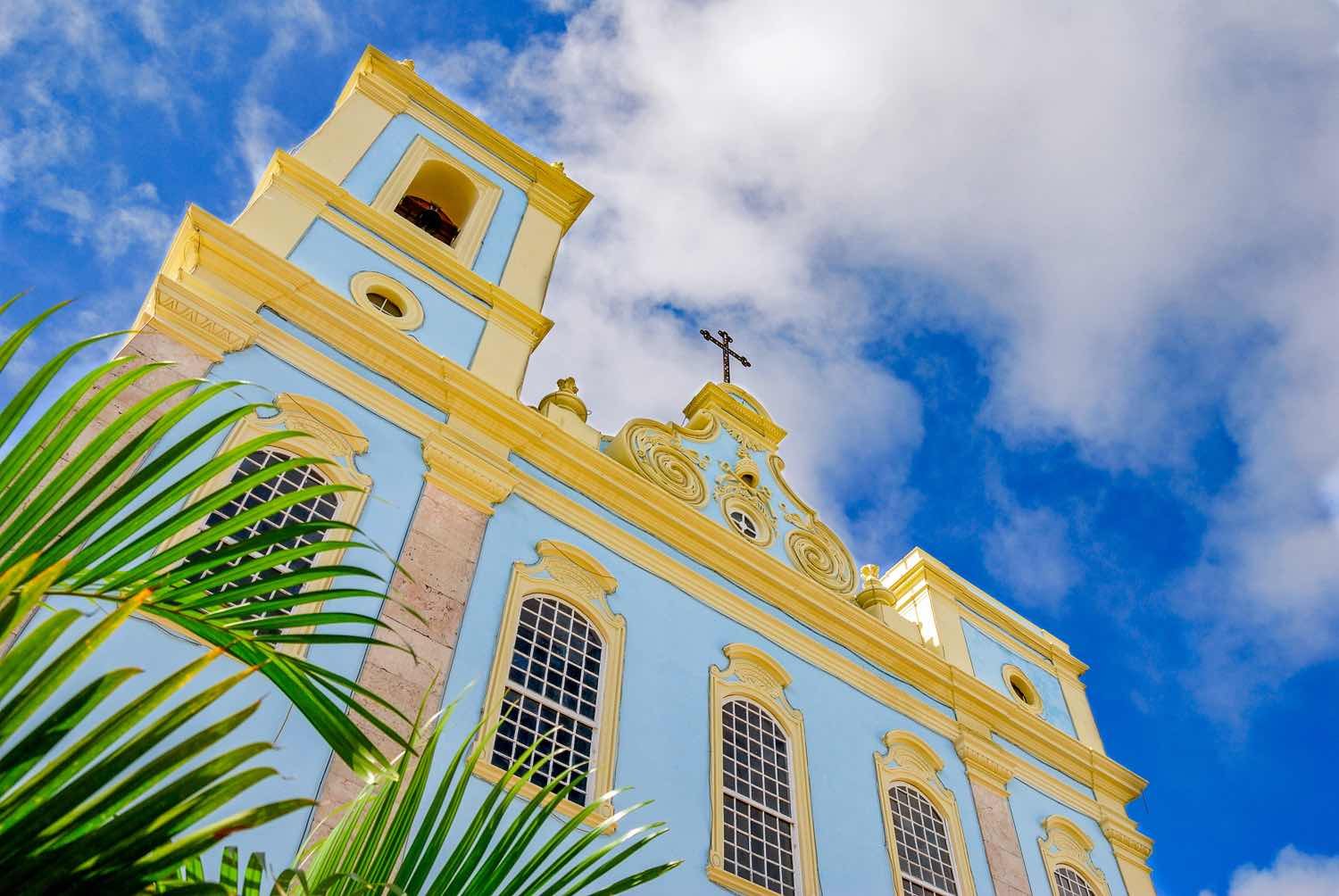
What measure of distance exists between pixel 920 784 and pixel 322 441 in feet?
21.3

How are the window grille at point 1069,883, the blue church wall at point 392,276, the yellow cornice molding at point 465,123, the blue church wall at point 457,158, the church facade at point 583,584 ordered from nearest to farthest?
1. the church facade at point 583,584
2. the blue church wall at point 392,276
3. the window grille at point 1069,883
4. the blue church wall at point 457,158
5. the yellow cornice molding at point 465,123

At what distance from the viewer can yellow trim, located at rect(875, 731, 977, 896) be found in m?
10.3

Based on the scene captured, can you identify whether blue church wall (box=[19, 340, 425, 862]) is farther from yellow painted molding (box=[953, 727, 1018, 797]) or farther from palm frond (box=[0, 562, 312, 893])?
yellow painted molding (box=[953, 727, 1018, 797])

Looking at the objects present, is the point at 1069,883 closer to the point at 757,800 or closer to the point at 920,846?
the point at 920,846

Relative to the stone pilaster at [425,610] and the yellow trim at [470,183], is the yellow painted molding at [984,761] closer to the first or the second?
the stone pilaster at [425,610]

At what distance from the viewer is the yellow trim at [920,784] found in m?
10.3

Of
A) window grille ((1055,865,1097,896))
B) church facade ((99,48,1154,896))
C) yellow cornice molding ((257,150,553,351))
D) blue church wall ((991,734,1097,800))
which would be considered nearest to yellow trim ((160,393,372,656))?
church facade ((99,48,1154,896))

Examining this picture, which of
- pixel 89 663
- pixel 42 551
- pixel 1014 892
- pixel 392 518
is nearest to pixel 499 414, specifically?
pixel 392 518

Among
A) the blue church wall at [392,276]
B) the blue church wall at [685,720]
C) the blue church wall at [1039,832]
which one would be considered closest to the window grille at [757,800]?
the blue church wall at [685,720]

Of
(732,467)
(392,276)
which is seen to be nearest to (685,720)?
(732,467)

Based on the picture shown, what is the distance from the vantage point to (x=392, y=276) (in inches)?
444

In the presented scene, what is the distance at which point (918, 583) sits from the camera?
14469 mm

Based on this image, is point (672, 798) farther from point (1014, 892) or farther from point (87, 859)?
point (87, 859)

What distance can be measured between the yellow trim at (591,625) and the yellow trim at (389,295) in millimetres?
2718
